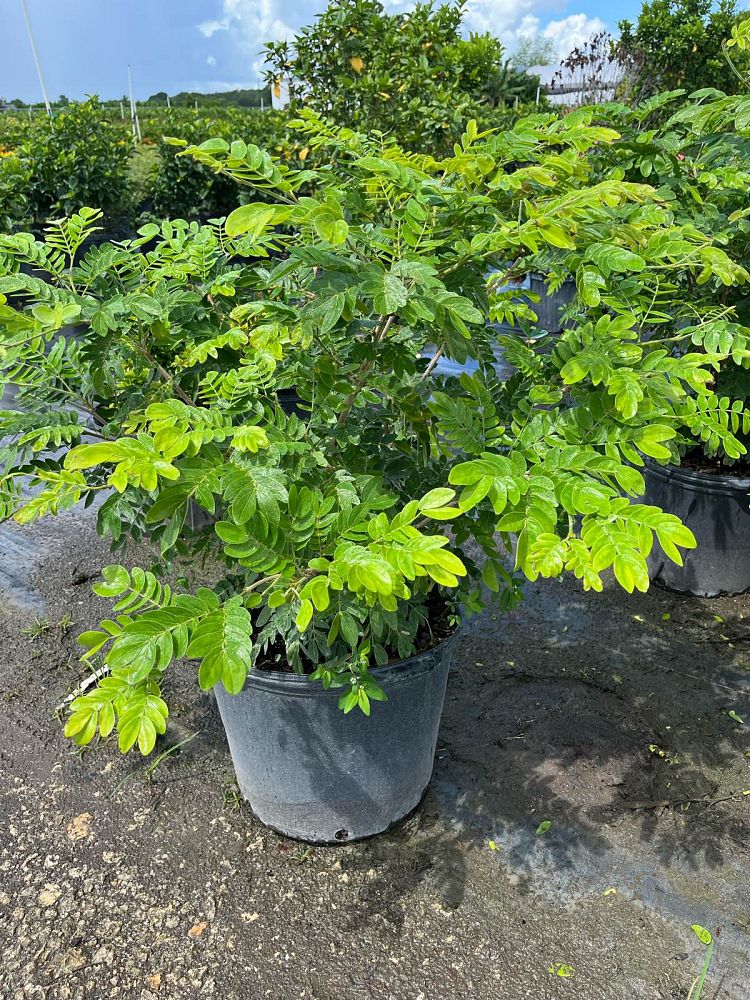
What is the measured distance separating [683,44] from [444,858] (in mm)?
10820

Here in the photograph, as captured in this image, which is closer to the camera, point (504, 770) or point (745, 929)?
point (745, 929)

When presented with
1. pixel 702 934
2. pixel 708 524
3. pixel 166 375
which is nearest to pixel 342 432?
pixel 166 375

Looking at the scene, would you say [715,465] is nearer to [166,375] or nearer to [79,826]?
[166,375]

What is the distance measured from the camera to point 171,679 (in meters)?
2.85

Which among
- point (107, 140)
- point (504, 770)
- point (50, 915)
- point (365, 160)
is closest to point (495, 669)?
point (504, 770)

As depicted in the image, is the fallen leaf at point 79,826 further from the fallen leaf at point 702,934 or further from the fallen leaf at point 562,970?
the fallen leaf at point 702,934

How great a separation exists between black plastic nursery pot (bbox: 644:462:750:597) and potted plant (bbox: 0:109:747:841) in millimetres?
1448

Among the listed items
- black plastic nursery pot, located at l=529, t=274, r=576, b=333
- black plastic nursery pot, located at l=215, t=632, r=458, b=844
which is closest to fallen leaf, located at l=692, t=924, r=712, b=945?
black plastic nursery pot, located at l=215, t=632, r=458, b=844

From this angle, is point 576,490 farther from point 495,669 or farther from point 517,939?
point 495,669

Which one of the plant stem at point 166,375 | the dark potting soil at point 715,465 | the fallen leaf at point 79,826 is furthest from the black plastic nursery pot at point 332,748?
the dark potting soil at point 715,465

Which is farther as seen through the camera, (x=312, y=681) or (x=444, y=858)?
(x=444, y=858)

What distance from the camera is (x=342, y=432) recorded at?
1.75m

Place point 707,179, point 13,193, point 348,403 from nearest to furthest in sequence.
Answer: point 348,403 → point 707,179 → point 13,193

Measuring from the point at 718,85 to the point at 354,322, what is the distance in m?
10.9
